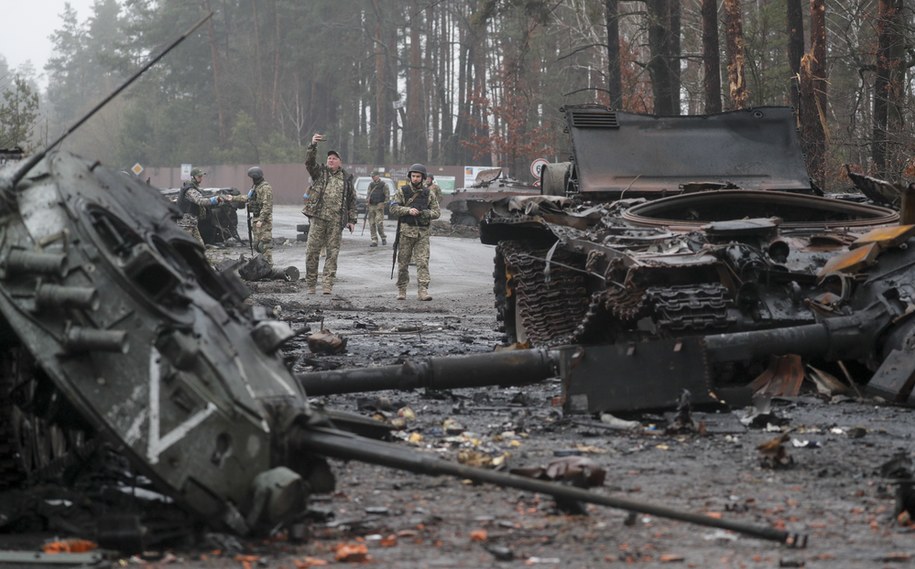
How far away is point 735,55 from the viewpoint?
24516mm

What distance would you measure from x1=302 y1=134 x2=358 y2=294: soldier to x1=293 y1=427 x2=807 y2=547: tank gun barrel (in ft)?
46.4

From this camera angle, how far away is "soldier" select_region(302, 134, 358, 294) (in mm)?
19766

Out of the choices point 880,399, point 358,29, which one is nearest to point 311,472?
point 880,399

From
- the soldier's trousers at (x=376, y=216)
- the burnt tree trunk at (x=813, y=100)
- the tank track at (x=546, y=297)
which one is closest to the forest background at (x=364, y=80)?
the soldier's trousers at (x=376, y=216)

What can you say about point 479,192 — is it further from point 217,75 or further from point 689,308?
point 217,75

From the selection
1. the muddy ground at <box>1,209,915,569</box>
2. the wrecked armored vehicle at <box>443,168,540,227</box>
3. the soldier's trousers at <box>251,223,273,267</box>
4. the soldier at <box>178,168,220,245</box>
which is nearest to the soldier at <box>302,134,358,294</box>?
the soldier's trousers at <box>251,223,273,267</box>

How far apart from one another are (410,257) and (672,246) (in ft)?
33.1

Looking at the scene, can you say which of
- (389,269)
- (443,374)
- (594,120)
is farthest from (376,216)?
(443,374)

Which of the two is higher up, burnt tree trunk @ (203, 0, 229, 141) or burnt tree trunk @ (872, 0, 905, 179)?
burnt tree trunk @ (203, 0, 229, 141)

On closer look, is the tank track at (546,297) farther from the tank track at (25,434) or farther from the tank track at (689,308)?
the tank track at (25,434)

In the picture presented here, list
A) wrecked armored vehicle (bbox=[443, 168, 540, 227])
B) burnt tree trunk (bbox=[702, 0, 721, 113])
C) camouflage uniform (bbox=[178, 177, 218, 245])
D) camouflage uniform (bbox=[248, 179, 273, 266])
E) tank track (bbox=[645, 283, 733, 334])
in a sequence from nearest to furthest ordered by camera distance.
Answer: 1. tank track (bbox=[645, 283, 733, 334])
2. camouflage uniform (bbox=[248, 179, 273, 266])
3. burnt tree trunk (bbox=[702, 0, 721, 113])
4. camouflage uniform (bbox=[178, 177, 218, 245])
5. wrecked armored vehicle (bbox=[443, 168, 540, 227])

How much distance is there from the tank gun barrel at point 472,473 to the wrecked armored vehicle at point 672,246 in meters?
3.28

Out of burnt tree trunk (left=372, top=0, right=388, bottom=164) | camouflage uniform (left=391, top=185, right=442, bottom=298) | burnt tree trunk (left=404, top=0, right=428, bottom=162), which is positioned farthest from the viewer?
burnt tree trunk (left=404, top=0, right=428, bottom=162)

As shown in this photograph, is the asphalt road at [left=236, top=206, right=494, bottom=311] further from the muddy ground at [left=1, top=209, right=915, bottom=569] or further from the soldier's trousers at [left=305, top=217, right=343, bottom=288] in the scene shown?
the muddy ground at [left=1, top=209, right=915, bottom=569]
